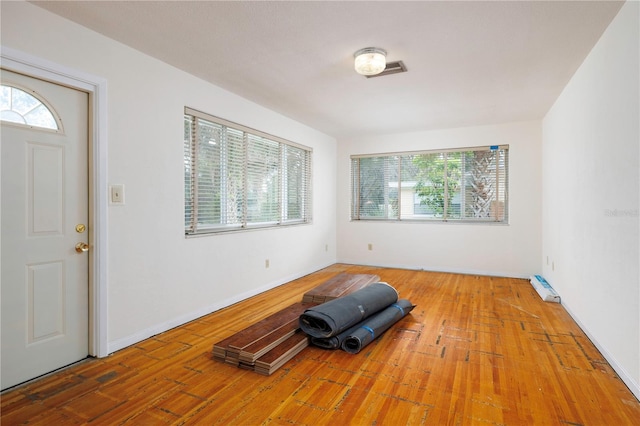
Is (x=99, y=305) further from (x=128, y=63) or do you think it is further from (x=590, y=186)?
(x=590, y=186)

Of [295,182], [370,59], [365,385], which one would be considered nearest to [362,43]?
[370,59]

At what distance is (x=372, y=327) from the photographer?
2926 mm

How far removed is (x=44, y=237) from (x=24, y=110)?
85 cm

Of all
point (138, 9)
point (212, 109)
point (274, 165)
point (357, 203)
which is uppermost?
point (138, 9)

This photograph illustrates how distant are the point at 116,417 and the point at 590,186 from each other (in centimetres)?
386

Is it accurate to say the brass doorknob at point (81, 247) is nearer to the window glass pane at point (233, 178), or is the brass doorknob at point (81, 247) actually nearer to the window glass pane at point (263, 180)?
the window glass pane at point (233, 178)

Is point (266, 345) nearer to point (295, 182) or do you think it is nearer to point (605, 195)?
point (605, 195)

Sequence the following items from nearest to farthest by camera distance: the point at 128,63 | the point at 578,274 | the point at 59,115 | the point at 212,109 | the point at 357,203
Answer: the point at 59,115 → the point at 128,63 → the point at 578,274 → the point at 212,109 → the point at 357,203

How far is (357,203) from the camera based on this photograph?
6.61m

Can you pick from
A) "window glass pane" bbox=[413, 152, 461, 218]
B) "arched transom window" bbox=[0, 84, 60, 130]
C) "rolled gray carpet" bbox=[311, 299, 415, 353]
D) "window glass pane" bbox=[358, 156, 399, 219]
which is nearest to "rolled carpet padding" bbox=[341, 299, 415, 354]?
"rolled gray carpet" bbox=[311, 299, 415, 353]

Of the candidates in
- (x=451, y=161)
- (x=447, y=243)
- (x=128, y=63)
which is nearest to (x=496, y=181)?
(x=451, y=161)

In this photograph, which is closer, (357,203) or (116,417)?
(116,417)

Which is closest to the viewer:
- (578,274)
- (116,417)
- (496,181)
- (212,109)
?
(116,417)

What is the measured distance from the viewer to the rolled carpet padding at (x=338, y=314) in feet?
8.95
